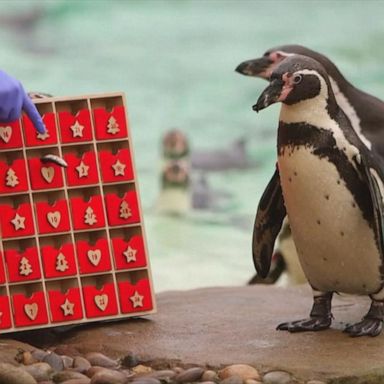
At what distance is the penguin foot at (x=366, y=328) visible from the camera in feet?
9.37

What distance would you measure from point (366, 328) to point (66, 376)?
2.33ft

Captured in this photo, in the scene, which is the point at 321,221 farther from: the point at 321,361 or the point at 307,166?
the point at 321,361

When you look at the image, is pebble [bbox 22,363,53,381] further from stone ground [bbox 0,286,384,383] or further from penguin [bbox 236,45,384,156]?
penguin [bbox 236,45,384,156]

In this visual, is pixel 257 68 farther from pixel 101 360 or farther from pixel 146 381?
pixel 146 381

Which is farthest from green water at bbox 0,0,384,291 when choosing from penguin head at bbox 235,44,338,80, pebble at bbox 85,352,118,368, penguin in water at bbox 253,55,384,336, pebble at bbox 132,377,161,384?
pebble at bbox 132,377,161,384

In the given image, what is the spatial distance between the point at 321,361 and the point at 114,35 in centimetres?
503

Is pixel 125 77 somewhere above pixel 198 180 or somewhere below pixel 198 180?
above

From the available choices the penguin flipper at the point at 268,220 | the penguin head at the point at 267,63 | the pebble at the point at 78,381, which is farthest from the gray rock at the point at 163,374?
the penguin head at the point at 267,63

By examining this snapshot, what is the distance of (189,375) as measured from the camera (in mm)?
2557

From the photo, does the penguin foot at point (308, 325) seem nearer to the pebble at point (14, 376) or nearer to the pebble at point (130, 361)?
the pebble at point (130, 361)

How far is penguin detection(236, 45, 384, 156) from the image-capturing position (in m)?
3.05

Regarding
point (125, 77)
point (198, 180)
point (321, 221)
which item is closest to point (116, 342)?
point (321, 221)

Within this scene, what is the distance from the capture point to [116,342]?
2887 mm

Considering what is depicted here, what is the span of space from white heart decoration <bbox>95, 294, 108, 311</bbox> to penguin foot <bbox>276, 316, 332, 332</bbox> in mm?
410
